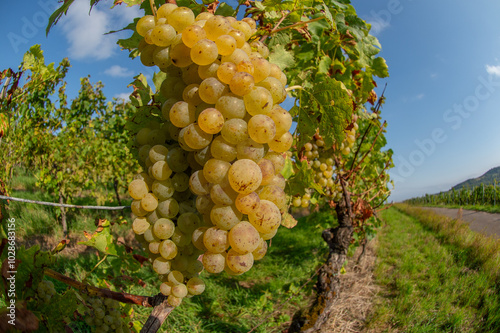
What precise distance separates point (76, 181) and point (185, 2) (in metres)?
6.58

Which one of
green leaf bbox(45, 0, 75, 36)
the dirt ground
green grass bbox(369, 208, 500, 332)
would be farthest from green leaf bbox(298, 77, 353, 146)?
green grass bbox(369, 208, 500, 332)

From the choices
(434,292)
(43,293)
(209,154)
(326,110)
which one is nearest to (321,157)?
(326,110)

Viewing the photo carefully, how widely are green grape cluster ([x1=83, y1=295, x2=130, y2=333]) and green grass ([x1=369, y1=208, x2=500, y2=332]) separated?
3.28 meters

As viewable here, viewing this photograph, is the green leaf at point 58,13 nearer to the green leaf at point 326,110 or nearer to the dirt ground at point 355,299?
the green leaf at point 326,110

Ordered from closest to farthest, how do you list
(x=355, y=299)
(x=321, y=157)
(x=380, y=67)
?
(x=380, y=67) < (x=321, y=157) < (x=355, y=299)

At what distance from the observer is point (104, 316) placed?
4.12ft

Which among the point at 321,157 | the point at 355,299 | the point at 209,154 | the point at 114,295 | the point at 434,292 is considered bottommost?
the point at 434,292

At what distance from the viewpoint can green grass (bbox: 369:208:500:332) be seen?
138 inches

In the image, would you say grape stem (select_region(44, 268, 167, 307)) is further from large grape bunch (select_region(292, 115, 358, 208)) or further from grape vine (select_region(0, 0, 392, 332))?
large grape bunch (select_region(292, 115, 358, 208))

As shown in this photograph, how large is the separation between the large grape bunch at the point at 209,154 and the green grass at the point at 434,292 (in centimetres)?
348

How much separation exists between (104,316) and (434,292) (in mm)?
4789

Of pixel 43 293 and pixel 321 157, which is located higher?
pixel 321 157

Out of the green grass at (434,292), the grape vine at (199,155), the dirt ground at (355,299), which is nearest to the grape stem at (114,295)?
the grape vine at (199,155)

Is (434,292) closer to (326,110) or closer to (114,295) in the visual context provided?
(326,110)
